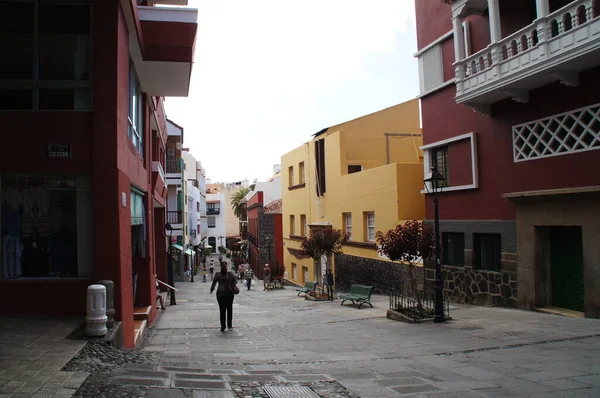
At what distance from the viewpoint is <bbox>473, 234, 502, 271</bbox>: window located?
44.7 ft

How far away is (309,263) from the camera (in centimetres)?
3069

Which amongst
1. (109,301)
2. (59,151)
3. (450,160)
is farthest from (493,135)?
(59,151)

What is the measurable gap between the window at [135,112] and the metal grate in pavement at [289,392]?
6585 millimetres

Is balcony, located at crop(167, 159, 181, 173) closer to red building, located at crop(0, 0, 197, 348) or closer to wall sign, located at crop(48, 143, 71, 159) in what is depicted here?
red building, located at crop(0, 0, 197, 348)

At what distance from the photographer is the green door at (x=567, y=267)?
1136 centimetres

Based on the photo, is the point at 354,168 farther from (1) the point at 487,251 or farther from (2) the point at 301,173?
(1) the point at 487,251

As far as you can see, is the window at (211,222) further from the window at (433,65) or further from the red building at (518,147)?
the red building at (518,147)

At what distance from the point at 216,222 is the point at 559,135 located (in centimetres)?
8313

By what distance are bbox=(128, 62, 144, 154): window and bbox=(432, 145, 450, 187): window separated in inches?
357

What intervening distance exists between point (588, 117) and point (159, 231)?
15619 millimetres

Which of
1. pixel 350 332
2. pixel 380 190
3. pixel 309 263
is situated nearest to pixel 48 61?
pixel 350 332

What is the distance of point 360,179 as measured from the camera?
22094mm

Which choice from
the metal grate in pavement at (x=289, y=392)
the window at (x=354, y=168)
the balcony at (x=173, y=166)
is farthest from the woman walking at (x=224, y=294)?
the balcony at (x=173, y=166)

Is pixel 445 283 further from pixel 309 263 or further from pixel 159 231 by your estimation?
pixel 309 263
